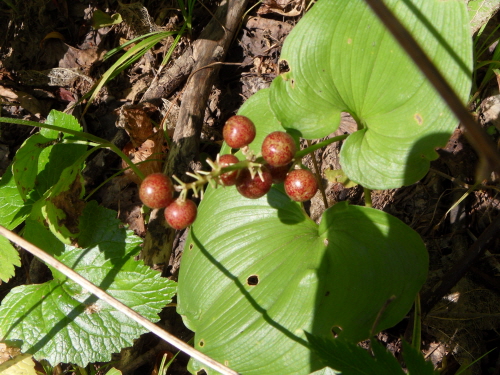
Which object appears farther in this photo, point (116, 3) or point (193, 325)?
point (116, 3)

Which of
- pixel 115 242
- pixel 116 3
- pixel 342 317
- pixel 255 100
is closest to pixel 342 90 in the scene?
pixel 255 100

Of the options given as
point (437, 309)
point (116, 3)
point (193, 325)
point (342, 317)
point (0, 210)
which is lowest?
point (437, 309)

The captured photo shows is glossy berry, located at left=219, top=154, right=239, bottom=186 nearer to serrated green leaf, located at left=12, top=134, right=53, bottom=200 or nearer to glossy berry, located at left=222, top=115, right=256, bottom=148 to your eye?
glossy berry, located at left=222, top=115, right=256, bottom=148

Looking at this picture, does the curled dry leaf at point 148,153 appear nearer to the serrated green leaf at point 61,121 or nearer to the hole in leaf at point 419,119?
the serrated green leaf at point 61,121

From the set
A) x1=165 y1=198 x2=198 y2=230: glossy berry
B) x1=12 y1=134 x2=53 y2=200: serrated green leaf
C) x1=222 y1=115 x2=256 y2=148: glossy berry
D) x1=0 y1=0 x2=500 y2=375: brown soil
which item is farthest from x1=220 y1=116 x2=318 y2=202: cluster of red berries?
x1=12 y1=134 x2=53 y2=200: serrated green leaf

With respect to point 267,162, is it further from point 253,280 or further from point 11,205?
point 11,205

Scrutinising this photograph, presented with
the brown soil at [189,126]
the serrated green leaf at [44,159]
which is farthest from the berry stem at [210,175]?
the serrated green leaf at [44,159]

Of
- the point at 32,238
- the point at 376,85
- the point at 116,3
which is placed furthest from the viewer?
the point at 116,3

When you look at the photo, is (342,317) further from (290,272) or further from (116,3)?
(116,3)
